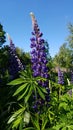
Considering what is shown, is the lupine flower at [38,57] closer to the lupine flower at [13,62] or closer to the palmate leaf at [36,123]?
the palmate leaf at [36,123]

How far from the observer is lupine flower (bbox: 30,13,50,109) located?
14.0ft

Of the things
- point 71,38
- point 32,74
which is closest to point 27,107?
point 32,74

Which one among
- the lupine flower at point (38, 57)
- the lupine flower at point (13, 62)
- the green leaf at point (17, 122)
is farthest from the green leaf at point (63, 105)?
the lupine flower at point (13, 62)

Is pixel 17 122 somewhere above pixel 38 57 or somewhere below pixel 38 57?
below

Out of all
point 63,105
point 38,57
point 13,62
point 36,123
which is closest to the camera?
point 36,123

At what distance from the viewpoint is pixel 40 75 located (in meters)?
4.35

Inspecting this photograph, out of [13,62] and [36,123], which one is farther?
[13,62]

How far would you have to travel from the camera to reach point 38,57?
14.9ft

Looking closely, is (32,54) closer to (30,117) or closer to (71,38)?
(30,117)

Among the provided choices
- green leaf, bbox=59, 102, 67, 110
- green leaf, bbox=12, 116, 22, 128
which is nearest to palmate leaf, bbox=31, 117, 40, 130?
green leaf, bbox=12, 116, 22, 128

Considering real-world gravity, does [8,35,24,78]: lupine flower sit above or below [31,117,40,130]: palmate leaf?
above

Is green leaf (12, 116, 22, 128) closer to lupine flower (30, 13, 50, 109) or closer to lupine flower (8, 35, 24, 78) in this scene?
lupine flower (30, 13, 50, 109)

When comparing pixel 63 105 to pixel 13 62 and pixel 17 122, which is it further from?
pixel 13 62

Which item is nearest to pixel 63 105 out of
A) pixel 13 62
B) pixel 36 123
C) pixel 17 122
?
pixel 36 123
